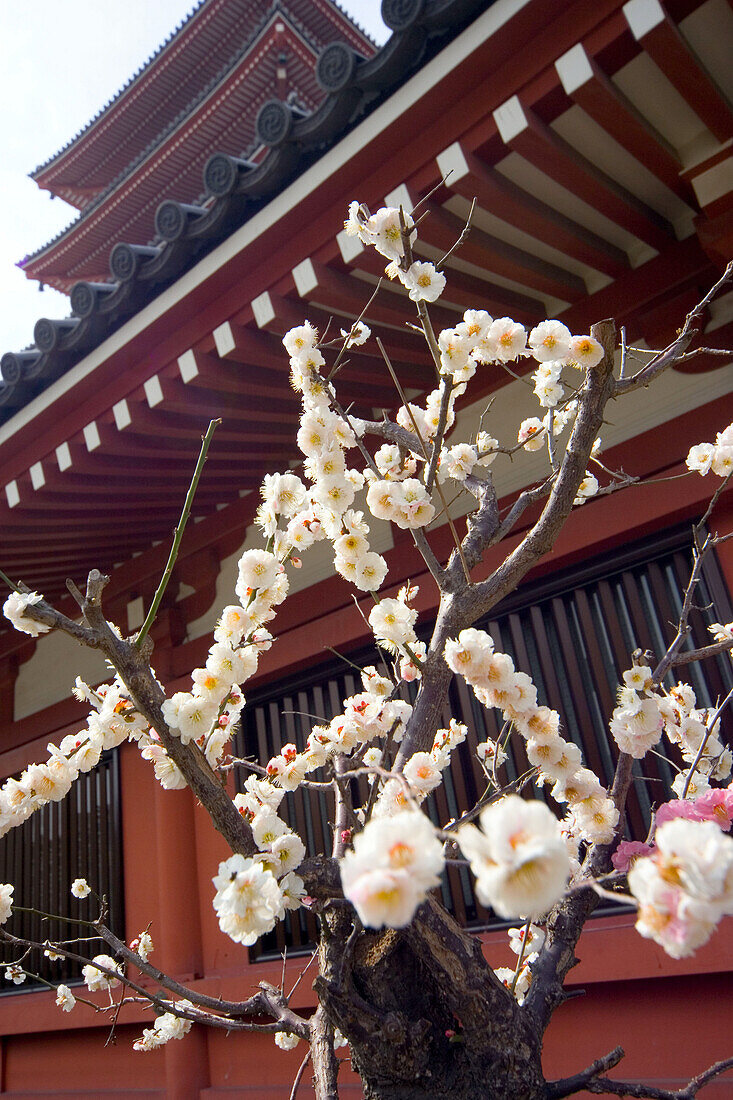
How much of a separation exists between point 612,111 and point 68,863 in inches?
179

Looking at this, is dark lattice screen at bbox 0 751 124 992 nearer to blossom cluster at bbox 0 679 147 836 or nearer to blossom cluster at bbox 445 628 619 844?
blossom cluster at bbox 0 679 147 836

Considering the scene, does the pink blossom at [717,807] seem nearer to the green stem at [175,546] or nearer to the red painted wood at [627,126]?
the green stem at [175,546]

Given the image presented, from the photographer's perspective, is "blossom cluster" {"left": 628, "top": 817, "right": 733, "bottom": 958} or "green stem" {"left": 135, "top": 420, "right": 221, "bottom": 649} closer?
"blossom cluster" {"left": 628, "top": 817, "right": 733, "bottom": 958}

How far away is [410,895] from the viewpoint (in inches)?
32.0

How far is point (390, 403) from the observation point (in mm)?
3486

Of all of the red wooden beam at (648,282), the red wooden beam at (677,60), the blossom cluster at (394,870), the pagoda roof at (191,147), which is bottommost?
the blossom cluster at (394,870)

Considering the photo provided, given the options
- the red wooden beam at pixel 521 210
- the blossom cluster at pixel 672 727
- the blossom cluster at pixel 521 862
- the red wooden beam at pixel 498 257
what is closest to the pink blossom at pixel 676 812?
the blossom cluster at pixel 672 727

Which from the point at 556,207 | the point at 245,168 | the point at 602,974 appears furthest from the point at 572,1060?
the point at 245,168

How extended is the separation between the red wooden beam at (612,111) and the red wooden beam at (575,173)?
111mm

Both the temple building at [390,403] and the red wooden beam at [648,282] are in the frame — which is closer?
the temple building at [390,403]

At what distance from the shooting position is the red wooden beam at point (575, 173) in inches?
87.4

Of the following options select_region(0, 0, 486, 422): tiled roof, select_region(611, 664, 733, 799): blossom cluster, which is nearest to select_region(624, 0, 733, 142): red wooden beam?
select_region(0, 0, 486, 422): tiled roof

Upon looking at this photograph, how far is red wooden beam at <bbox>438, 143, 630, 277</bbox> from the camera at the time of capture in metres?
2.32

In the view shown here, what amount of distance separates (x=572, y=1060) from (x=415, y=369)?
8.54 ft
